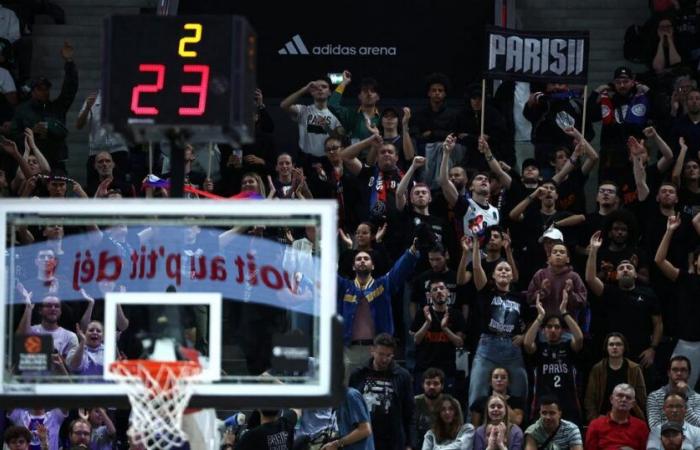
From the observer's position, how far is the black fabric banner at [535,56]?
20969mm

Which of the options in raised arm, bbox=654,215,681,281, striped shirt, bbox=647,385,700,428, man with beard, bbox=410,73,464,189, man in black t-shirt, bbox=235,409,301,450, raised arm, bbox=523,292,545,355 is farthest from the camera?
man with beard, bbox=410,73,464,189

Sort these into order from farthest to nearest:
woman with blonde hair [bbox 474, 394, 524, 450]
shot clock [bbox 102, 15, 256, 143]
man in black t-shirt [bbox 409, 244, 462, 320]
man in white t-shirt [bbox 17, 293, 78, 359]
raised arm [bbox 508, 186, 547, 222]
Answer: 1. raised arm [bbox 508, 186, 547, 222]
2. man in black t-shirt [bbox 409, 244, 462, 320]
3. woman with blonde hair [bbox 474, 394, 524, 450]
4. man in white t-shirt [bbox 17, 293, 78, 359]
5. shot clock [bbox 102, 15, 256, 143]

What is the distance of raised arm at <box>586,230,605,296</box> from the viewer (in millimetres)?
18484

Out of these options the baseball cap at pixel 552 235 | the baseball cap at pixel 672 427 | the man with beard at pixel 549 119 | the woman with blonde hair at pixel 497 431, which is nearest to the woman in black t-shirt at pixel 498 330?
the baseball cap at pixel 552 235

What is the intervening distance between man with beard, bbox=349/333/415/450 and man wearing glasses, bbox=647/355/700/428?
2.39 metres

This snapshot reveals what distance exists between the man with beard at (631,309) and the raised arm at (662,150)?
81.8 inches

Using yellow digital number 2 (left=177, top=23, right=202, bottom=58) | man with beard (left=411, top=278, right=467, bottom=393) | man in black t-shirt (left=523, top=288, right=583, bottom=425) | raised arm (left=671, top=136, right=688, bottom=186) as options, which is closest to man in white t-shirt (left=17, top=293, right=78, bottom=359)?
yellow digital number 2 (left=177, top=23, right=202, bottom=58)

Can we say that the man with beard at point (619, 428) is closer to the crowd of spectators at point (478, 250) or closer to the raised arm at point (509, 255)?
the crowd of spectators at point (478, 250)

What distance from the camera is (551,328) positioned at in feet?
58.8

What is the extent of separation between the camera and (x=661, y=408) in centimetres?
1733

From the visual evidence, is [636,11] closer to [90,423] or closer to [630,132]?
[630,132]

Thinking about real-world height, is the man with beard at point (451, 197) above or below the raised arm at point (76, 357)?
above

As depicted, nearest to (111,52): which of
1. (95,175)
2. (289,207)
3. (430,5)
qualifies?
(289,207)

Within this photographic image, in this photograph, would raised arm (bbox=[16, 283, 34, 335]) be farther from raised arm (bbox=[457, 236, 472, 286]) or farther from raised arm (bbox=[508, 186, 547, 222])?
raised arm (bbox=[508, 186, 547, 222])
